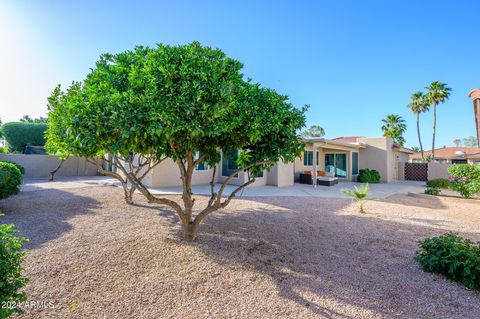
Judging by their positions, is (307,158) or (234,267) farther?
(307,158)

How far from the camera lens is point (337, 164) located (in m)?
18.9

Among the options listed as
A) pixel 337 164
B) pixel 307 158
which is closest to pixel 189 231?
pixel 307 158

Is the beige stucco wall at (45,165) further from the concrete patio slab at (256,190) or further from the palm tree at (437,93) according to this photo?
the palm tree at (437,93)

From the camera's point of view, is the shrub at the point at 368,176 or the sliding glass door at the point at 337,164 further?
the sliding glass door at the point at 337,164

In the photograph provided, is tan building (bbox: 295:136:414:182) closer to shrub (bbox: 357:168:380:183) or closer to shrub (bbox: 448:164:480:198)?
shrub (bbox: 357:168:380:183)

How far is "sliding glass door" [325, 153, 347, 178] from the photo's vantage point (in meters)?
18.6

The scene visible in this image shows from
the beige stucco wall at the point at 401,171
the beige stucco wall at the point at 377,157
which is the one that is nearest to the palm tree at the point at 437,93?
the beige stucco wall at the point at 401,171

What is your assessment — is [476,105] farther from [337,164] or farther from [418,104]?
[418,104]

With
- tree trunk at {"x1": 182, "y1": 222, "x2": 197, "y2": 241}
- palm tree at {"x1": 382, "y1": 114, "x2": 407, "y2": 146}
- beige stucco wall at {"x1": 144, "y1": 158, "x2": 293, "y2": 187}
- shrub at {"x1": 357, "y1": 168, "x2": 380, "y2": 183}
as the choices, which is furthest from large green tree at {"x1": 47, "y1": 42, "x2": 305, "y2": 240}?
palm tree at {"x1": 382, "y1": 114, "x2": 407, "y2": 146}

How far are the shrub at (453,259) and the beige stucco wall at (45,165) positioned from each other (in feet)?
72.8

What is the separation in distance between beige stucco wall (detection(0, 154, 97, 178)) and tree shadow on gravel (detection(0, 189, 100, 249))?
32.6ft

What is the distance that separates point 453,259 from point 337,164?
1602cm

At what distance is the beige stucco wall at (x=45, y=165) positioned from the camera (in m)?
16.6

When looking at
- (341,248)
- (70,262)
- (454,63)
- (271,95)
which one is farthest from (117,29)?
(454,63)
